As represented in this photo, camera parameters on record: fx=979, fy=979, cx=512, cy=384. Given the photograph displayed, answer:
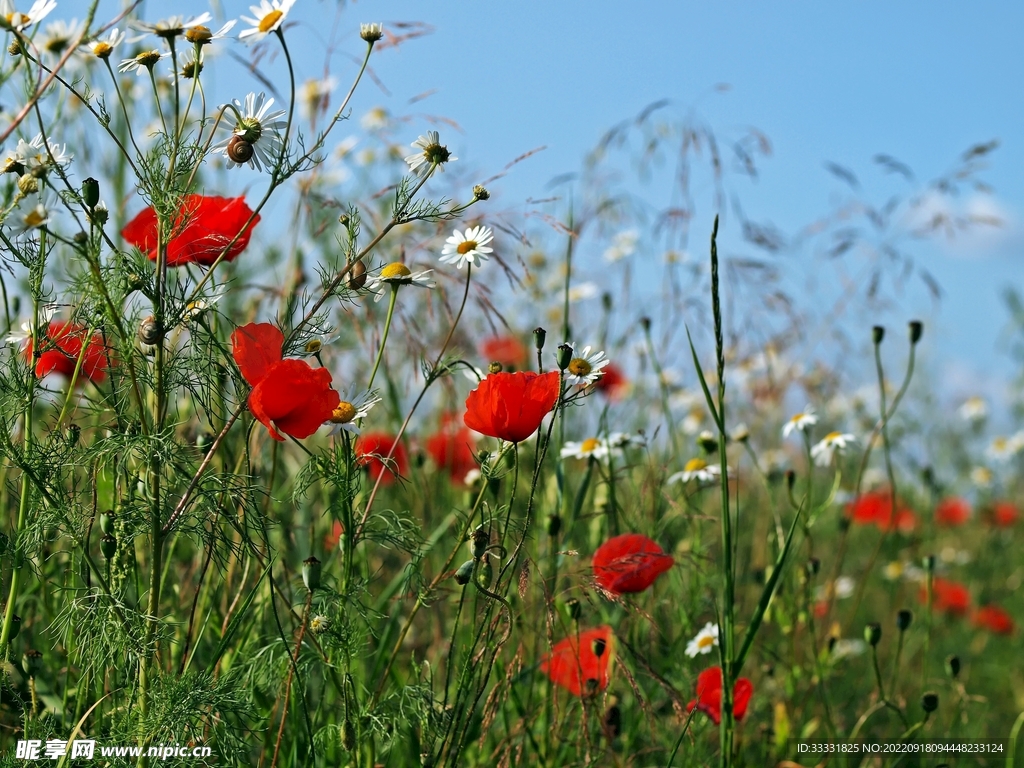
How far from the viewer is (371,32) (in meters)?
1.12

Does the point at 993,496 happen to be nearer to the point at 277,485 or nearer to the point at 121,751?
the point at 277,485

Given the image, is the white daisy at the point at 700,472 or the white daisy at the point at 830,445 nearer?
the white daisy at the point at 700,472

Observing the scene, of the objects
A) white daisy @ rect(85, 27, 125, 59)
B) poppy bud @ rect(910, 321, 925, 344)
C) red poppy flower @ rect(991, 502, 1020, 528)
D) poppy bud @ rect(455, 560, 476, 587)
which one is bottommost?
red poppy flower @ rect(991, 502, 1020, 528)

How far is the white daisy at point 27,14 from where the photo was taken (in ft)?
3.37

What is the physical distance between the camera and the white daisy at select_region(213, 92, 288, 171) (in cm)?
104

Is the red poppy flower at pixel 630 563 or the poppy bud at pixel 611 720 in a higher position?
the red poppy flower at pixel 630 563

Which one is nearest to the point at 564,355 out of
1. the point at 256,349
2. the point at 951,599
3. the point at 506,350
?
the point at 256,349

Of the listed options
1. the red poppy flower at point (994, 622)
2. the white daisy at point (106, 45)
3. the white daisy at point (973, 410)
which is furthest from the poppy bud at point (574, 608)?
the white daisy at point (973, 410)

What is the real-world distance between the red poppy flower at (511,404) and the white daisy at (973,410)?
14.2 ft

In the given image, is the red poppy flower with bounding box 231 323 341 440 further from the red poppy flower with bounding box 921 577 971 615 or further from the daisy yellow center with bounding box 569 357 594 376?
the red poppy flower with bounding box 921 577 971 615

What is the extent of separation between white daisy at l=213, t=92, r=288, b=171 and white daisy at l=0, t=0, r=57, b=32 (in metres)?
0.21

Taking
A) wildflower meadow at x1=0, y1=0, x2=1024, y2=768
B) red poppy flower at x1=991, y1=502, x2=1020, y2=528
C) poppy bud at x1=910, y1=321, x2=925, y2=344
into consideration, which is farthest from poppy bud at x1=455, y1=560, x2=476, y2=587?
red poppy flower at x1=991, y1=502, x2=1020, y2=528

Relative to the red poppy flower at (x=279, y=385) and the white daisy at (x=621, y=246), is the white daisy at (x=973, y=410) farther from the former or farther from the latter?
the red poppy flower at (x=279, y=385)

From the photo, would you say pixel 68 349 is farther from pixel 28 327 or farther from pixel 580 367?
pixel 580 367
